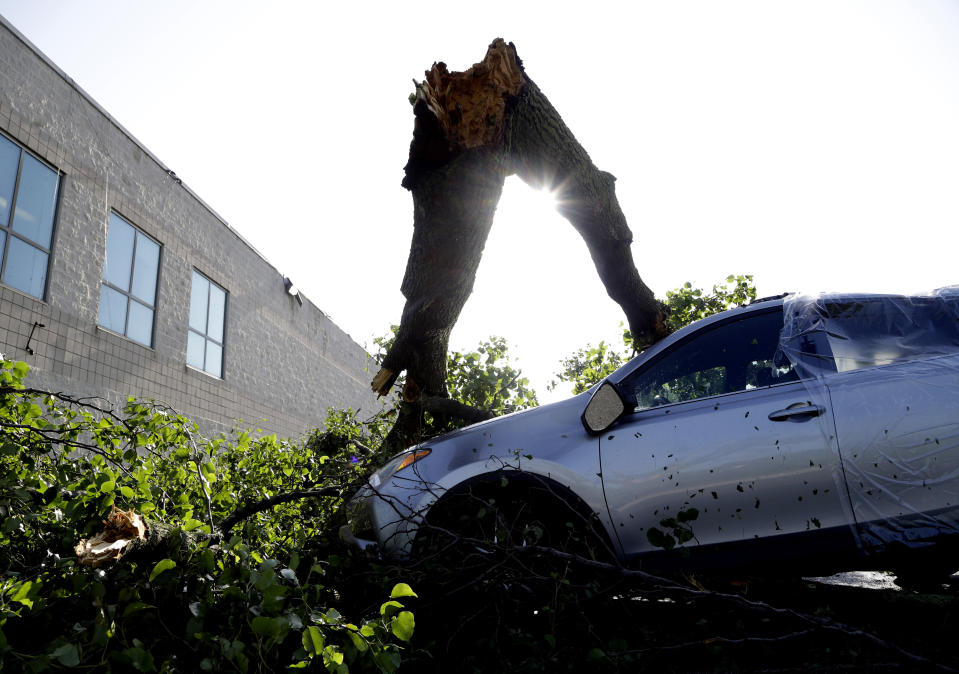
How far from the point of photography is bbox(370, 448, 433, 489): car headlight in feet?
11.4

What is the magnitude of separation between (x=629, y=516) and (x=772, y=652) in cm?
85

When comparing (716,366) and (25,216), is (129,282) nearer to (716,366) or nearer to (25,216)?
(25,216)

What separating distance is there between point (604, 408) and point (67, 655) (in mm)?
2409

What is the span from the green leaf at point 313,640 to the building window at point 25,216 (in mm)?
8823

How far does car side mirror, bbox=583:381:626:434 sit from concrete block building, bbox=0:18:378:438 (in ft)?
26.5

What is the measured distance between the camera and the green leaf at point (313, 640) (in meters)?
1.58

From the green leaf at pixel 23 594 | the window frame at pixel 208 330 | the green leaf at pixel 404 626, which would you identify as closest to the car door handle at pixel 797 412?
the green leaf at pixel 404 626

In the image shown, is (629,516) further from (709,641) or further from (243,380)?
(243,380)

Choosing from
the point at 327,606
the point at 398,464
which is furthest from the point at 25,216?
the point at 327,606

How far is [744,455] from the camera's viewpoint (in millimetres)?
2990

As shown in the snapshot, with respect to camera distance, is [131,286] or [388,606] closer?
[388,606]

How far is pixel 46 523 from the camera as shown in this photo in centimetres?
241

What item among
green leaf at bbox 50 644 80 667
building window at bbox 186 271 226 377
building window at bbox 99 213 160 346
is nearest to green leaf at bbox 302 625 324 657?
green leaf at bbox 50 644 80 667

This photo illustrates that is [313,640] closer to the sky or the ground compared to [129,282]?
closer to the ground
